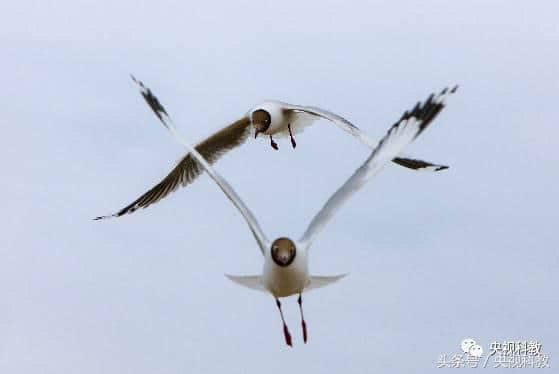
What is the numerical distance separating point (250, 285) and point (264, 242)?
49 cm

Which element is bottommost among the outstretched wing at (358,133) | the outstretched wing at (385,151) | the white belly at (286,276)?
the outstretched wing at (358,133)

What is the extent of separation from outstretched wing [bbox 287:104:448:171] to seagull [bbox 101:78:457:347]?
285 cm

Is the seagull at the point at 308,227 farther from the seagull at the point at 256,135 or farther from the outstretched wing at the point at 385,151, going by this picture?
the seagull at the point at 256,135

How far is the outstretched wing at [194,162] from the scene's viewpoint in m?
13.8

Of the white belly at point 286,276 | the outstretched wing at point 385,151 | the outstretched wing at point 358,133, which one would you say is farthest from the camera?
the outstretched wing at point 358,133

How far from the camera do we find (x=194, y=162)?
1446 centimetres

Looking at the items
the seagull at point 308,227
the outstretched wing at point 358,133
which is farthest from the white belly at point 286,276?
the outstretched wing at point 358,133

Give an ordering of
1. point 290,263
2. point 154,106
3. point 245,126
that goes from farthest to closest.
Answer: point 245,126 < point 154,106 < point 290,263

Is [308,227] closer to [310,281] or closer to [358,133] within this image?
[310,281]

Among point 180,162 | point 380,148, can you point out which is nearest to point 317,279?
point 380,148

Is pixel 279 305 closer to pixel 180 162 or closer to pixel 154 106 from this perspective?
pixel 154 106

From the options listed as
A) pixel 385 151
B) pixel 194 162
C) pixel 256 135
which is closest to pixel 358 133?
pixel 256 135

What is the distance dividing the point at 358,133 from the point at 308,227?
3948 mm

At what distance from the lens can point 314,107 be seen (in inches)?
552
